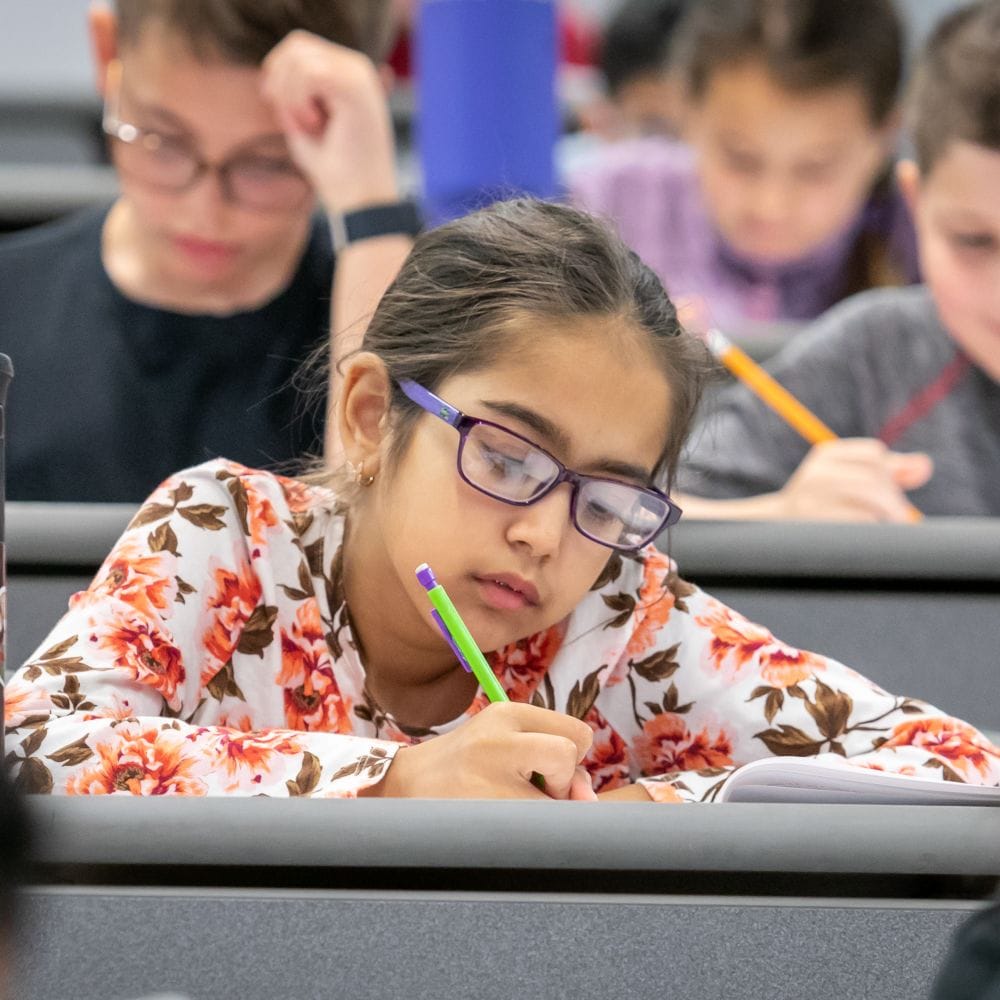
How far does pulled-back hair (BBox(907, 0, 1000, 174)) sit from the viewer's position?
1.63 metres

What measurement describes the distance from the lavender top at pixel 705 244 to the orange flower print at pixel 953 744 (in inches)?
48.7

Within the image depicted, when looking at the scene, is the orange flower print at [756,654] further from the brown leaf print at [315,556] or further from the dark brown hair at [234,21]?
the dark brown hair at [234,21]

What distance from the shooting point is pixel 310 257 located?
175cm

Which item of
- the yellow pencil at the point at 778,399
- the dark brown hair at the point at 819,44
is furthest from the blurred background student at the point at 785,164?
the yellow pencil at the point at 778,399

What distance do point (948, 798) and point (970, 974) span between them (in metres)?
0.24

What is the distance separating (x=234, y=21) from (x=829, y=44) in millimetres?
905

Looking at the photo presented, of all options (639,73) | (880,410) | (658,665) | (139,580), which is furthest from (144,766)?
(639,73)

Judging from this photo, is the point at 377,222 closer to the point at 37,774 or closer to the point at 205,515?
the point at 205,515

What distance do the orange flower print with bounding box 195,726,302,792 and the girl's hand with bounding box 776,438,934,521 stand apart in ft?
2.27

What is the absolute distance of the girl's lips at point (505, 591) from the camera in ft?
3.18

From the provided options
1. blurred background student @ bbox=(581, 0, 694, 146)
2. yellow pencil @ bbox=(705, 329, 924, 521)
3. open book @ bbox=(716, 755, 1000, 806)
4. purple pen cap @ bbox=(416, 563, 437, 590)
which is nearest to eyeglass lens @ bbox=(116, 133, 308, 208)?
yellow pencil @ bbox=(705, 329, 924, 521)

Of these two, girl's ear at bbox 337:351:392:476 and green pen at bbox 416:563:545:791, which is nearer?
green pen at bbox 416:563:545:791

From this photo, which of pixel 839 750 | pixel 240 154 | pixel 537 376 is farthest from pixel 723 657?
pixel 240 154

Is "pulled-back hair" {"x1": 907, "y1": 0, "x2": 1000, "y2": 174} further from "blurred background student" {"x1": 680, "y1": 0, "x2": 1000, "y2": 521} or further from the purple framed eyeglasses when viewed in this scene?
the purple framed eyeglasses
